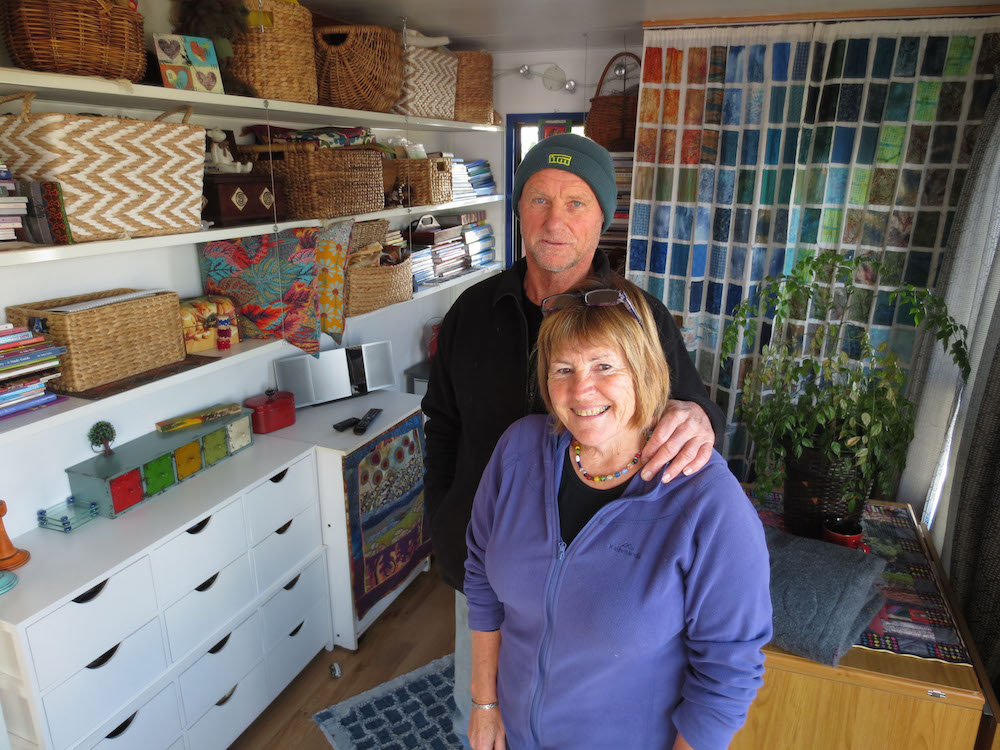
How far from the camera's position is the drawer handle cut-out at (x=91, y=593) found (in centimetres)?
163

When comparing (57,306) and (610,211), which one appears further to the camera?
(57,306)

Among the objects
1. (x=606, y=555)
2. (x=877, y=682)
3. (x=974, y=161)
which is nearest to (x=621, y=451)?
(x=606, y=555)

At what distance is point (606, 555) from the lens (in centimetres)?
103

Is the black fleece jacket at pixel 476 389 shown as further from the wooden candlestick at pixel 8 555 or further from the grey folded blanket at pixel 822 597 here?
the wooden candlestick at pixel 8 555

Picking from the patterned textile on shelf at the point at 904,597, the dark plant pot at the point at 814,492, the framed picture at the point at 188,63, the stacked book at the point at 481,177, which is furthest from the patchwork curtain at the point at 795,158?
the framed picture at the point at 188,63

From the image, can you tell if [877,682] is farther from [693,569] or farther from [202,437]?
[202,437]

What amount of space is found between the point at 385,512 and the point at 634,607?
5.94ft

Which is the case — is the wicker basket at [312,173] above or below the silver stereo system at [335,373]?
above

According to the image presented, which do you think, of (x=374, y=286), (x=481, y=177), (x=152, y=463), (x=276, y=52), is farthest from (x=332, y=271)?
(x=481, y=177)

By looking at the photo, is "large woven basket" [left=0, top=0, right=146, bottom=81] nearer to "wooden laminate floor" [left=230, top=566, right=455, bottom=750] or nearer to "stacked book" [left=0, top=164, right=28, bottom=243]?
"stacked book" [left=0, top=164, right=28, bottom=243]

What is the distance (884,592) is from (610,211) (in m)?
1.25

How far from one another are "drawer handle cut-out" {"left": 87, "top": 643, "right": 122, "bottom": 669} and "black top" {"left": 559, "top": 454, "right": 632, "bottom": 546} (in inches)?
53.1

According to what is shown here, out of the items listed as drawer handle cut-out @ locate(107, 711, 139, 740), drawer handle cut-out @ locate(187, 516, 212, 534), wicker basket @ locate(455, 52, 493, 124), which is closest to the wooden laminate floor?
drawer handle cut-out @ locate(107, 711, 139, 740)

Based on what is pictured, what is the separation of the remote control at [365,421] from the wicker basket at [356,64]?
1.16m
